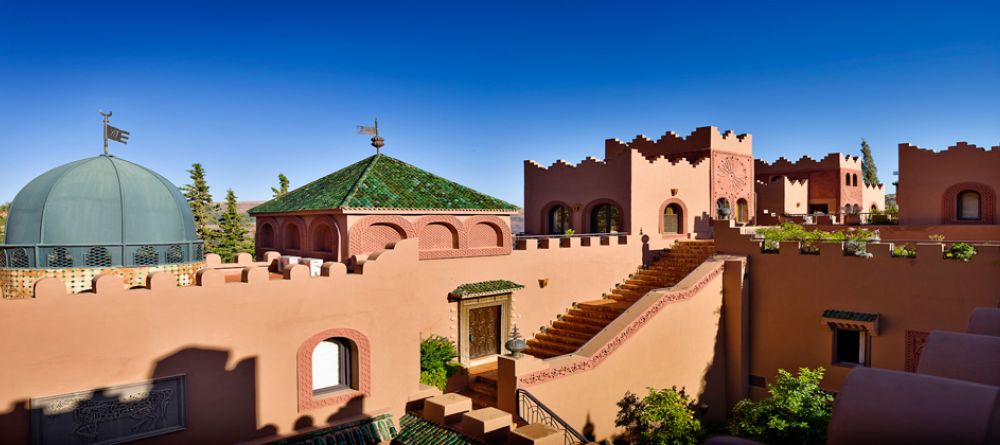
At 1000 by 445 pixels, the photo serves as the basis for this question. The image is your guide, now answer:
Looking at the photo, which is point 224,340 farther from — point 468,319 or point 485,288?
point 485,288

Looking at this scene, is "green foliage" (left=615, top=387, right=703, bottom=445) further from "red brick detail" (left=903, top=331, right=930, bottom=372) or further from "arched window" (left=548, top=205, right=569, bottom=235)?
"arched window" (left=548, top=205, right=569, bottom=235)

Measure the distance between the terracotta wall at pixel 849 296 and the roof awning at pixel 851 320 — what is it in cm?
21

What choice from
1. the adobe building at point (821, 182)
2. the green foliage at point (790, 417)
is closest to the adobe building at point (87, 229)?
the green foliage at point (790, 417)

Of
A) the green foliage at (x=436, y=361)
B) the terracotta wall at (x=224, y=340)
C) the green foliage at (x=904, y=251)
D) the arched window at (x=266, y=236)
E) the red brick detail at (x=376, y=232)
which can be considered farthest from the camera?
the arched window at (x=266, y=236)

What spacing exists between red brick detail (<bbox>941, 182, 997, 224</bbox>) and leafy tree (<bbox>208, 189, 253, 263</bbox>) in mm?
33977

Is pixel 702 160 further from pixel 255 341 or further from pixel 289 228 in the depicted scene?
pixel 255 341

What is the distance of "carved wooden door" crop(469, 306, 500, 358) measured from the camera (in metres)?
16.1

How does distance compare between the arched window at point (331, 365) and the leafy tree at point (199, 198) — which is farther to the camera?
the leafy tree at point (199, 198)

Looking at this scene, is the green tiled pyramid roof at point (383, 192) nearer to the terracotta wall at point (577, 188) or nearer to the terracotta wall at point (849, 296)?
the terracotta wall at point (577, 188)

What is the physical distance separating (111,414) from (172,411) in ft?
2.58

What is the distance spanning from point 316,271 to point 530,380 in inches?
196

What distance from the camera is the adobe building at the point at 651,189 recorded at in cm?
2191

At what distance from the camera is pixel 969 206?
2048 cm

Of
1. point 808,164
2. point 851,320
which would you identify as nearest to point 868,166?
point 808,164
